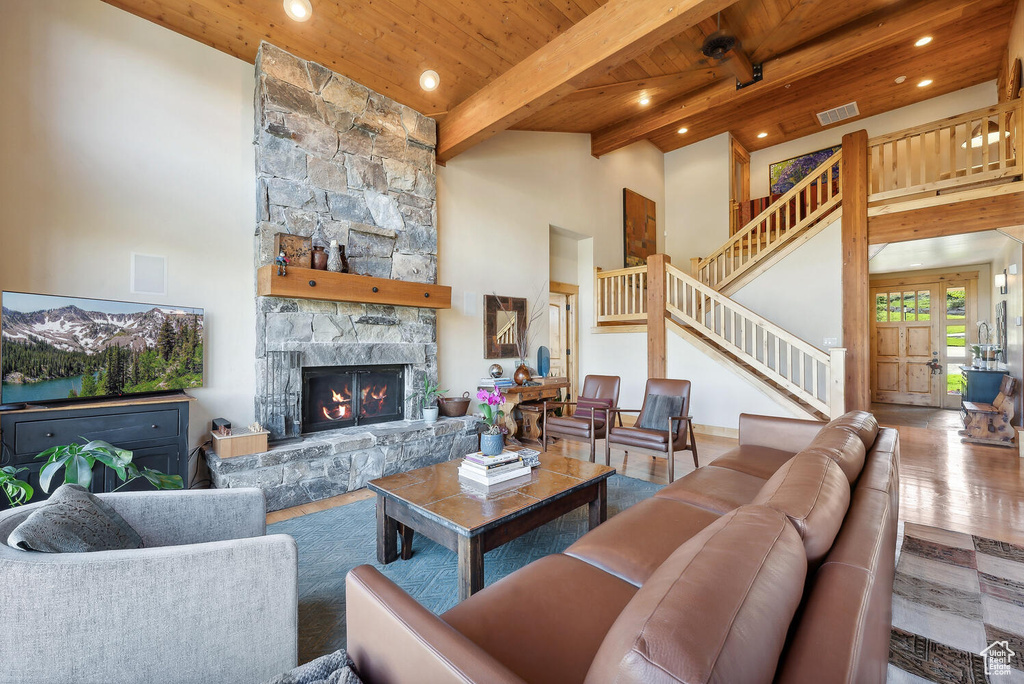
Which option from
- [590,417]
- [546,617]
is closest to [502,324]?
[590,417]

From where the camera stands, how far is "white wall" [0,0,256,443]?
9.15 ft

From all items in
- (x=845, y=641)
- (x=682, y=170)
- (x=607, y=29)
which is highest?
(x=682, y=170)

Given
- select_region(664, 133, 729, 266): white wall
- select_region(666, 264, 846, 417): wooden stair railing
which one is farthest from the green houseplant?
select_region(664, 133, 729, 266): white wall

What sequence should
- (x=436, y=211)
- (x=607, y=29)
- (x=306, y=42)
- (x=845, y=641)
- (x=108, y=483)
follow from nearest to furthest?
(x=845, y=641) < (x=108, y=483) < (x=607, y=29) < (x=306, y=42) < (x=436, y=211)

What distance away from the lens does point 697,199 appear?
834cm

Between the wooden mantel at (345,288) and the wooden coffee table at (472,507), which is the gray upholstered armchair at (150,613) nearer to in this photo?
the wooden coffee table at (472,507)

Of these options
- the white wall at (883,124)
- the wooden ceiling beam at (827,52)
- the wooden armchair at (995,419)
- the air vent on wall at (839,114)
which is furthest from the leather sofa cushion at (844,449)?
the air vent on wall at (839,114)

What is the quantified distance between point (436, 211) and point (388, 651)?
4.52m

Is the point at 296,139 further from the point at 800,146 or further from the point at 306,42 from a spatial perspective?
the point at 800,146

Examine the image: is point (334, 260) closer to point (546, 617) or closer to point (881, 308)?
point (546, 617)

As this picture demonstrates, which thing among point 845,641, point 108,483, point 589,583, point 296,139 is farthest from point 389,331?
point 845,641

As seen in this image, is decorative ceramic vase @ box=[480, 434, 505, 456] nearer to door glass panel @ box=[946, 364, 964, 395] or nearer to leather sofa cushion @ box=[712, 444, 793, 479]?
leather sofa cushion @ box=[712, 444, 793, 479]

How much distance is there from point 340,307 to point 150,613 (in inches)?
123

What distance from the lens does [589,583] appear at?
1.36 m
